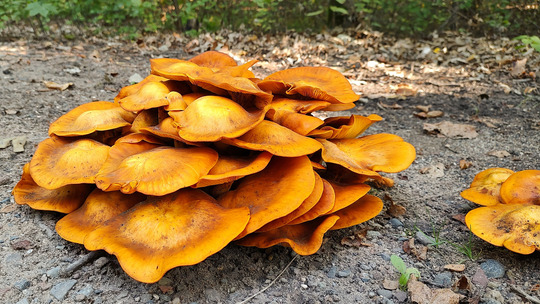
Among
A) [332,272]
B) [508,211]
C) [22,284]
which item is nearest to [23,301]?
[22,284]

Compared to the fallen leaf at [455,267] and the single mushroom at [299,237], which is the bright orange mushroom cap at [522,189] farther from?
the single mushroom at [299,237]

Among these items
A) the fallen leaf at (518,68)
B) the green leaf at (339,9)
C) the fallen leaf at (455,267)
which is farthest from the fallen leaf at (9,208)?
the green leaf at (339,9)

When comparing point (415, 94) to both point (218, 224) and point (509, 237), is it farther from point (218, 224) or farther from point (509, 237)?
point (218, 224)

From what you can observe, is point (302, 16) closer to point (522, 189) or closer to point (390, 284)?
point (522, 189)

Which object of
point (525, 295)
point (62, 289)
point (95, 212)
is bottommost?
point (525, 295)

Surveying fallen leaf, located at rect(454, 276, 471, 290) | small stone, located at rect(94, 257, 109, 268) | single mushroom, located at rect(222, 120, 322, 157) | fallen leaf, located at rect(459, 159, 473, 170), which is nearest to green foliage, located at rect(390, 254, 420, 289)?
fallen leaf, located at rect(454, 276, 471, 290)

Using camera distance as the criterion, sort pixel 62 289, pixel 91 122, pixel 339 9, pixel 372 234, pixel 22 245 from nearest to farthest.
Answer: pixel 62 289, pixel 22 245, pixel 91 122, pixel 372 234, pixel 339 9

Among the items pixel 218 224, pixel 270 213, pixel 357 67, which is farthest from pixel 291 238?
pixel 357 67

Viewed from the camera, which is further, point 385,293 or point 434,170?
point 434,170
